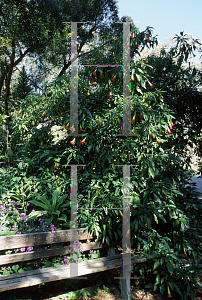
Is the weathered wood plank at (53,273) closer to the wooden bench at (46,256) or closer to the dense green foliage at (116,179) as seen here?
the wooden bench at (46,256)

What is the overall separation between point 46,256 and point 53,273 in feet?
0.67

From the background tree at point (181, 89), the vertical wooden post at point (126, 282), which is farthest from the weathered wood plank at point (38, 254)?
the background tree at point (181, 89)

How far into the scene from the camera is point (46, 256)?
212 centimetres

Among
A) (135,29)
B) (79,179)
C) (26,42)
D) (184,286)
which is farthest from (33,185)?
(26,42)

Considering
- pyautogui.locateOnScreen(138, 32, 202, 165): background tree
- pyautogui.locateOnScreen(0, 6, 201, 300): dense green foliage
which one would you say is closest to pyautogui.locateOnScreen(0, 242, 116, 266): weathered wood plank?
pyautogui.locateOnScreen(0, 6, 201, 300): dense green foliage

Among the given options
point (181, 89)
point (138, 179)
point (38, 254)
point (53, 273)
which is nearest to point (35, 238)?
point (38, 254)

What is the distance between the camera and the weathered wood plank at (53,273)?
1.79 meters

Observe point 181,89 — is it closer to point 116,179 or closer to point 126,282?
point 116,179

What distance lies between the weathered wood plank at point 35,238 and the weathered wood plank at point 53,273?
233 millimetres

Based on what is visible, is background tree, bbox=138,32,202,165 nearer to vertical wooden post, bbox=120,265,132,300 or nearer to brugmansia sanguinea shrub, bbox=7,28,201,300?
brugmansia sanguinea shrub, bbox=7,28,201,300

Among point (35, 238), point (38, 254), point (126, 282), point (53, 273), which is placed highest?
point (35, 238)

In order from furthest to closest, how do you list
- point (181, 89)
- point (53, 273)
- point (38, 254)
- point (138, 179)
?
point (181, 89), point (138, 179), point (38, 254), point (53, 273)

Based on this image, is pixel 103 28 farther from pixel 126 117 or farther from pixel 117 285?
pixel 117 285

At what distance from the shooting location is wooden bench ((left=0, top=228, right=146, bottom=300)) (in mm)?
1855
